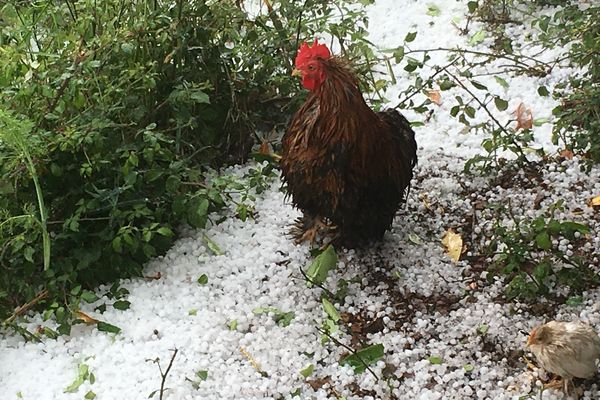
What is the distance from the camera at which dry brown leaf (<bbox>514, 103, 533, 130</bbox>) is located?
2.72 metres

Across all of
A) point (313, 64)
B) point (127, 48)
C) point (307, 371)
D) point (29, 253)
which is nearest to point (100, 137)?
point (127, 48)

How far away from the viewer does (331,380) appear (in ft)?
6.32

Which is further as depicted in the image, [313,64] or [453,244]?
[453,244]

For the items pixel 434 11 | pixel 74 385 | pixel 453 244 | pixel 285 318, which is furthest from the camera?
pixel 434 11

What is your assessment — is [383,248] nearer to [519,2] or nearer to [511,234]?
[511,234]

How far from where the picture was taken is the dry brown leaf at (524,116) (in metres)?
2.72

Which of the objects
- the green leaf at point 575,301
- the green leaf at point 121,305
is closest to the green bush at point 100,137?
the green leaf at point 121,305

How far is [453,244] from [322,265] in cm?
45

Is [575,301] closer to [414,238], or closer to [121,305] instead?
[414,238]

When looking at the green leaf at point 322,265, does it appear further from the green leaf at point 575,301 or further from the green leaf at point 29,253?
the green leaf at point 29,253

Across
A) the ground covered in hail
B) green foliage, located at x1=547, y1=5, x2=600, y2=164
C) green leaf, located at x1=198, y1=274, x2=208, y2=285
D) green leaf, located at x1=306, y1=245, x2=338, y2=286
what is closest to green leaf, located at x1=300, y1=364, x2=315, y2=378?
the ground covered in hail

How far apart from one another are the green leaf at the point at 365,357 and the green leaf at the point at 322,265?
29 centimetres

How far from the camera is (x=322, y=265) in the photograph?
87.0 inches

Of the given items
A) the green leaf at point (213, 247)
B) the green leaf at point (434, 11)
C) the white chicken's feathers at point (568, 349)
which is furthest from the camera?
the green leaf at point (434, 11)
